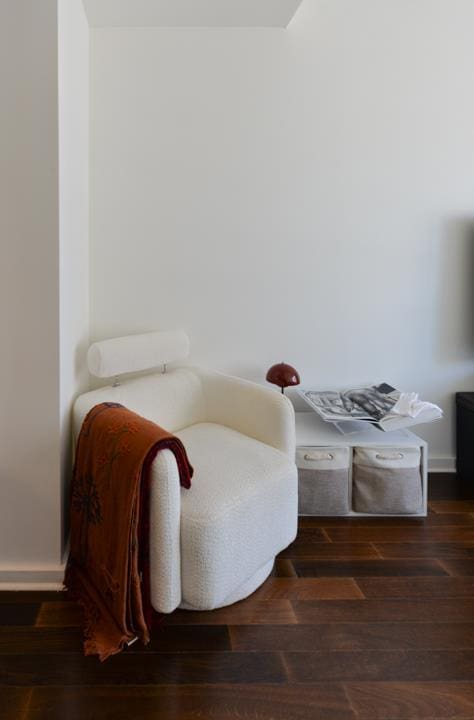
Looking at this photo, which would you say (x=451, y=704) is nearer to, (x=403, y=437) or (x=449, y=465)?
(x=403, y=437)

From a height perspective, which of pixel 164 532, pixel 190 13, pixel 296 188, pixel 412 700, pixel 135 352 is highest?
pixel 190 13

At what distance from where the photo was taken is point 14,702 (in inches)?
51.5

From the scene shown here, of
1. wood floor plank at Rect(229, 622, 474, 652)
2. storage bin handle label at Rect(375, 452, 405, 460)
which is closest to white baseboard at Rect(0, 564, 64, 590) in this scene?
wood floor plank at Rect(229, 622, 474, 652)

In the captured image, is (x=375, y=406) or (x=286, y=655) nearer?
(x=286, y=655)

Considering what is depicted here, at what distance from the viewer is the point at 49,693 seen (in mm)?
1336

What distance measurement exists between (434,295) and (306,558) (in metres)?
1.55

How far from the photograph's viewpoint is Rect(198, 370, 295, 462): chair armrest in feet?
6.63

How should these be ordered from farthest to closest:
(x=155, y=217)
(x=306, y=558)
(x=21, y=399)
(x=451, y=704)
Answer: (x=155, y=217) < (x=306, y=558) < (x=21, y=399) < (x=451, y=704)

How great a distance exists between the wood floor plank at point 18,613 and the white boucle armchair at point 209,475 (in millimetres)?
441

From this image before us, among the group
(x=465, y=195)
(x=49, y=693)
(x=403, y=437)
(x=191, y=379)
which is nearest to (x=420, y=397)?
(x=403, y=437)

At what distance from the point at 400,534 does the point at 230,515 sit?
1.00 metres

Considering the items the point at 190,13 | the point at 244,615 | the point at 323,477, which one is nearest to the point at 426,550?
the point at 323,477

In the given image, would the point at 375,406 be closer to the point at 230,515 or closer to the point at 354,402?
the point at 354,402

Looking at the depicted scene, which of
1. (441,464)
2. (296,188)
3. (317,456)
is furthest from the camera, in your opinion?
(441,464)
